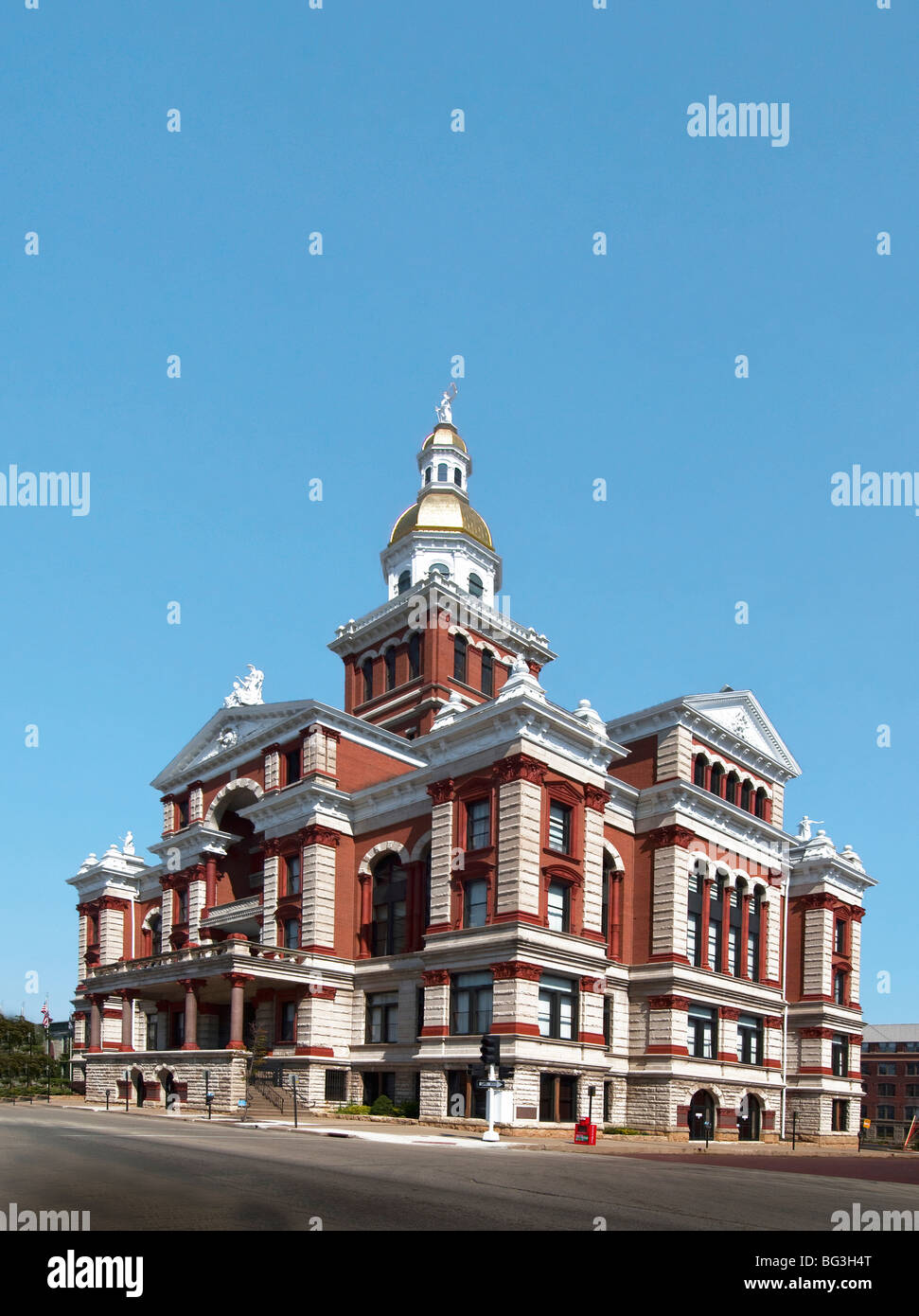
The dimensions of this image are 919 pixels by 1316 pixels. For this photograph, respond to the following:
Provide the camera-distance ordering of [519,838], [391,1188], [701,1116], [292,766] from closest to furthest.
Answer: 1. [391,1188]
2. [519,838]
3. [701,1116]
4. [292,766]

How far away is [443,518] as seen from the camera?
6525 centimetres

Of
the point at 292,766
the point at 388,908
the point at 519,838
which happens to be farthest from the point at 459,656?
the point at 519,838

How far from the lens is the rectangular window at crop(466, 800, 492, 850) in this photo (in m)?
41.8

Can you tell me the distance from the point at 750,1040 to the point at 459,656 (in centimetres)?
2374

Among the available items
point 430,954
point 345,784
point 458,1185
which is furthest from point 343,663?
point 458,1185

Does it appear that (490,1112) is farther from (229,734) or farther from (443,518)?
(443,518)

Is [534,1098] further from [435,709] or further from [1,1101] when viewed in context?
[1,1101]

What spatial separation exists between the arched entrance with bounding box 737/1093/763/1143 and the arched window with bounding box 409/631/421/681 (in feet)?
85.9

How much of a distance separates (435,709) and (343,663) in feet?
33.4

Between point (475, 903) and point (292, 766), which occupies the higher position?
point (292, 766)

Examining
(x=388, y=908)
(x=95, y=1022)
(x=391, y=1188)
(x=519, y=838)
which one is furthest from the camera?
(x=95, y=1022)

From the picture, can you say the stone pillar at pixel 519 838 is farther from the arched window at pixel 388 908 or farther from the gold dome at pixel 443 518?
the gold dome at pixel 443 518

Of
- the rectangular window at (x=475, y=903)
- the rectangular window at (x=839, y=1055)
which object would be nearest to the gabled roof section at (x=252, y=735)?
the rectangular window at (x=475, y=903)

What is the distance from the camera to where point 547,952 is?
132ft
